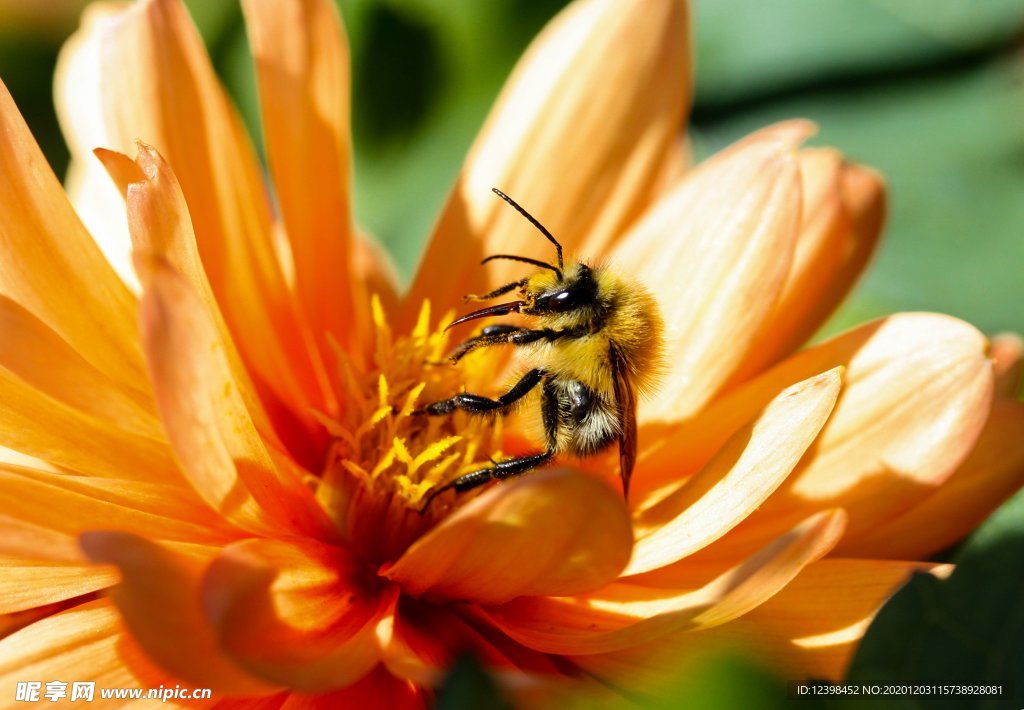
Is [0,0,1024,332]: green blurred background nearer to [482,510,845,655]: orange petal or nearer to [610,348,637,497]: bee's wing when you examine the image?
[610,348,637,497]: bee's wing

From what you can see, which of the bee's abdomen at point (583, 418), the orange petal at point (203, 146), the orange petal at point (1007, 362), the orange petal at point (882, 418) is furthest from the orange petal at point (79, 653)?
the orange petal at point (1007, 362)

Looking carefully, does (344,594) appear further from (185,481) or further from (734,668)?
(734,668)

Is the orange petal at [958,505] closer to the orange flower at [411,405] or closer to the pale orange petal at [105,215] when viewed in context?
the orange flower at [411,405]

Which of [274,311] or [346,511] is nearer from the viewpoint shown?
[346,511]

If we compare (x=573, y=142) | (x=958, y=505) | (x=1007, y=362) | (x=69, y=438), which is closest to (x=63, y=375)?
(x=69, y=438)

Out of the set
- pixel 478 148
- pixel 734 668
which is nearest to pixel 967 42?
pixel 478 148
